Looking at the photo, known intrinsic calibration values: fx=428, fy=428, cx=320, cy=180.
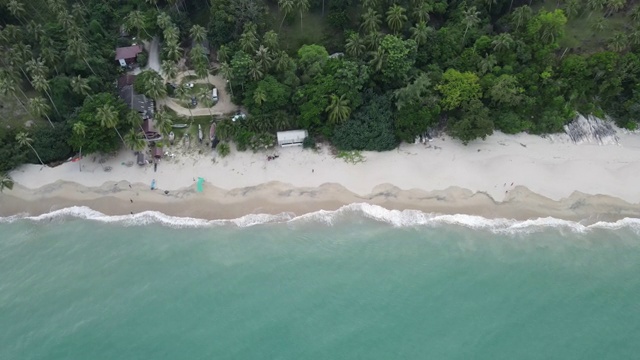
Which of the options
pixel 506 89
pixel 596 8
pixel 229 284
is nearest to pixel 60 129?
pixel 229 284

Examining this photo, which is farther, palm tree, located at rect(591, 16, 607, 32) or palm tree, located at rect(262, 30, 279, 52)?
palm tree, located at rect(591, 16, 607, 32)

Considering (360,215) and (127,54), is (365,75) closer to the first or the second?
(360,215)

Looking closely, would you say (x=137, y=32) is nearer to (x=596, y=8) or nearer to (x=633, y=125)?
(x=596, y=8)

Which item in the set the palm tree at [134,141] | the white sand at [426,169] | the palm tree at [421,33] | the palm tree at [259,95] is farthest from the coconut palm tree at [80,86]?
the palm tree at [421,33]

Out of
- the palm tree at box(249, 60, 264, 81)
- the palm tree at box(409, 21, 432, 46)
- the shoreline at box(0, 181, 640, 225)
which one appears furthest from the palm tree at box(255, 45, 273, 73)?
the palm tree at box(409, 21, 432, 46)

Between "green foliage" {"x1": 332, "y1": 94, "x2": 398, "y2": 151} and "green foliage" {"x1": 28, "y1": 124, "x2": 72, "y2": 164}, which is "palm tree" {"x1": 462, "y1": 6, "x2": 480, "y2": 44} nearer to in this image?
"green foliage" {"x1": 332, "y1": 94, "x2": 398, "y2": 151}

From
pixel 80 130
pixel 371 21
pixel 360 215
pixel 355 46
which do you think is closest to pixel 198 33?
pixel 80 130

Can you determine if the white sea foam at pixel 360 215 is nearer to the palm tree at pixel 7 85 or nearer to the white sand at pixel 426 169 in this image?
the white sand at pixel 426 169
